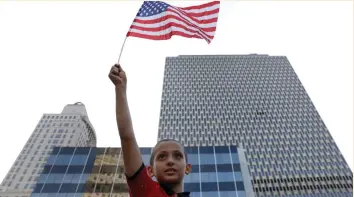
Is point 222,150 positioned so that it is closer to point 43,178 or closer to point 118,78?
point 43,178

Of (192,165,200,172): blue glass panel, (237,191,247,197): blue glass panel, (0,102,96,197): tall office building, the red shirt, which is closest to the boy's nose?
the red shirt

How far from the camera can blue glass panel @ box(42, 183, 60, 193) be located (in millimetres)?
29484

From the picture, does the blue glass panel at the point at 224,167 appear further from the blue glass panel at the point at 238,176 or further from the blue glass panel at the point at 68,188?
the blue glass panel at the point at 68,188

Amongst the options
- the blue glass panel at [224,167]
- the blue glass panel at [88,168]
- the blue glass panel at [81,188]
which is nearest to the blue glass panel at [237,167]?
the blue glass panel at [224,167]

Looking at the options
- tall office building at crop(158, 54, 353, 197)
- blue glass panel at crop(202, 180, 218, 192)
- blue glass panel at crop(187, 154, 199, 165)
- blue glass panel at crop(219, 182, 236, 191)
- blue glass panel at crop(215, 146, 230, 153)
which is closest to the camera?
blue glass panel at crop(219, 182, 236, 191)

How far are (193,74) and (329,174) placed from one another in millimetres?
56782

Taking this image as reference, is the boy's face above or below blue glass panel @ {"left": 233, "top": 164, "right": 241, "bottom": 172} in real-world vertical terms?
below

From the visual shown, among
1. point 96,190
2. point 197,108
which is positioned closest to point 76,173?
point 96,190

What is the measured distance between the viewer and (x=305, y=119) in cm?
9131

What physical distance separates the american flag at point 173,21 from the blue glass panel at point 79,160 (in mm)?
29360

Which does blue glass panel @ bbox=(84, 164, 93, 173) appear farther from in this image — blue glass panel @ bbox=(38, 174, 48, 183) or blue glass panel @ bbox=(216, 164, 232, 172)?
blue glass panel @ bbox=(216, 164, 232, 172)

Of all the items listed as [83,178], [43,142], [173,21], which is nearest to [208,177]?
[83,178]

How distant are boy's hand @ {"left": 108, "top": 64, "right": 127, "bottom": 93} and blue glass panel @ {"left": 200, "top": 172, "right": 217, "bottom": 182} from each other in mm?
29990

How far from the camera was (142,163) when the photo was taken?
238 centimetres
